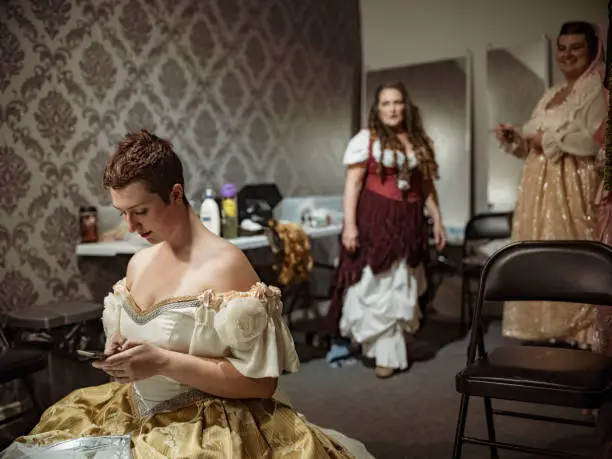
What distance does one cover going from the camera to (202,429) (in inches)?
49.6

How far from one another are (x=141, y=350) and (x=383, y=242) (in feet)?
7.12

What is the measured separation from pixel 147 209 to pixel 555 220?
2.42 metres

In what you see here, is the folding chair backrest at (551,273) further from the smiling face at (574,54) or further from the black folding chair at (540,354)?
the smiling face at (574,54)

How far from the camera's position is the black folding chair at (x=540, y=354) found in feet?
5.77

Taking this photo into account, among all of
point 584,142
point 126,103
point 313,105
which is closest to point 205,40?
point 126,103

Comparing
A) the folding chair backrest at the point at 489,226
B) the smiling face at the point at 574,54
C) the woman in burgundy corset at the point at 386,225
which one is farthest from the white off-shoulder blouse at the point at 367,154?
the folding chair backrest at the point at 489,226

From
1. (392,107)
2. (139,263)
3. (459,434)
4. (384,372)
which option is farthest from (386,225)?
(139,263)

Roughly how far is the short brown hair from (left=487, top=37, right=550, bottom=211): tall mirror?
3372 mm

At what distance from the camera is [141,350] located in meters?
1.19

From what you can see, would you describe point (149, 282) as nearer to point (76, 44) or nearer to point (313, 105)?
point (76, 44)

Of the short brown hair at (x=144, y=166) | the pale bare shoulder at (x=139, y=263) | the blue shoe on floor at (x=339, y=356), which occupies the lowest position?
the blue shoe on floor at (x=339, y=356)

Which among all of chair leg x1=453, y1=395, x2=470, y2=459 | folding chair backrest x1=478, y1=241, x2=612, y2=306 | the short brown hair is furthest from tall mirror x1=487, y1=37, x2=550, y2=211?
the short brown hair

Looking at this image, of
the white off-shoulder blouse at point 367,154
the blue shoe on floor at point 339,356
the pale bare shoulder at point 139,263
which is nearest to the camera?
the pale bare shoulder at point 139,263

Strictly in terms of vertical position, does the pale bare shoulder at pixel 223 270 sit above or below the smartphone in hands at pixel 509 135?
below
